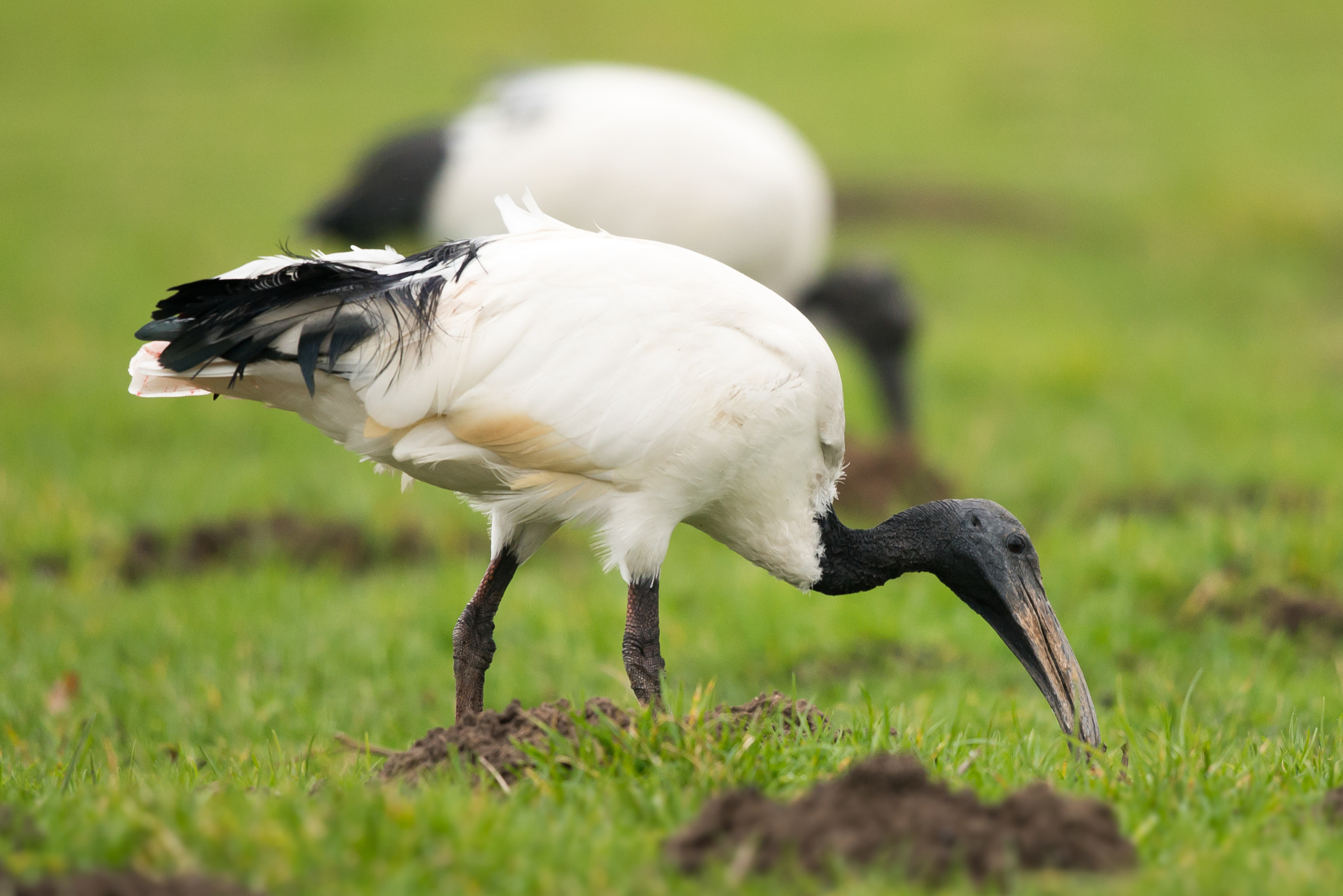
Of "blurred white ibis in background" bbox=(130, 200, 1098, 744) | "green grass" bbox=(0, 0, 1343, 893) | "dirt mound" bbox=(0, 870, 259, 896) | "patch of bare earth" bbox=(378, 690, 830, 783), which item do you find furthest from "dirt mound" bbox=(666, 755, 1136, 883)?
"blurred white ibis in background" bbox=(130, 200, 1098, 744)

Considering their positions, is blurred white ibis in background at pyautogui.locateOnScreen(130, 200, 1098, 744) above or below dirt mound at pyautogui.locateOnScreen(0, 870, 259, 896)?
above

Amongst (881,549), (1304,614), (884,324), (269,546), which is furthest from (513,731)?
(884,324)

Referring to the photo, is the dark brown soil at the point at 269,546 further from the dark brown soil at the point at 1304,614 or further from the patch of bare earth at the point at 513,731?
the dark brown soil at the point at 1304,614

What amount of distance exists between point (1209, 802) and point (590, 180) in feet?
17.5

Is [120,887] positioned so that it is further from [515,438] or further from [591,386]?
[591,386]

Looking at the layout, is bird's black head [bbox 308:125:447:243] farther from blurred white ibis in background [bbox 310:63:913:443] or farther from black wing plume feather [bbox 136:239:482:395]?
black wing plume feather [bbox 136:239:482:395]

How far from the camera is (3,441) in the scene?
8.21 metres

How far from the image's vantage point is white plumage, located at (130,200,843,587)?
3633 mm

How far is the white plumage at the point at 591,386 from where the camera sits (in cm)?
363

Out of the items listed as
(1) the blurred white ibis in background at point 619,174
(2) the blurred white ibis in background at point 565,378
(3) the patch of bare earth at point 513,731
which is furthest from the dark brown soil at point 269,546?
(3) the patch of bare earth at point 513,731

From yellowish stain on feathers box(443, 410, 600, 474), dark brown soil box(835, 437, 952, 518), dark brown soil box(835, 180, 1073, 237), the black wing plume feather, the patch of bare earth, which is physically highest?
the black wing plume feather

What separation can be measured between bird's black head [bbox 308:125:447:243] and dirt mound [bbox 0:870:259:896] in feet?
18.8

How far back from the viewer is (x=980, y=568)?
4051 millimetres

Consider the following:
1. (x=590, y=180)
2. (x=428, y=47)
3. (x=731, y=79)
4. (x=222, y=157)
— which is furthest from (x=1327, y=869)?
(x=428, y=47)
